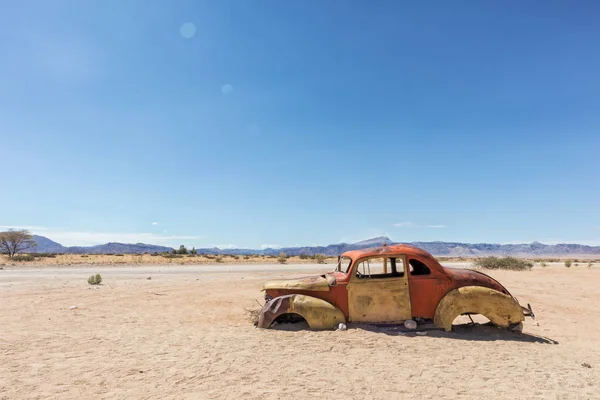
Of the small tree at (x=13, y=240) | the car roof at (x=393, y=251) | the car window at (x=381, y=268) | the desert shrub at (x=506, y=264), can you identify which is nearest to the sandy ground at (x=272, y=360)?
the car window at (x=381, y=268)

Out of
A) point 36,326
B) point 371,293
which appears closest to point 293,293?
point 371,293

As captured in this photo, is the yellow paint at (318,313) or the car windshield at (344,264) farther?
the car windshield at (344,264)

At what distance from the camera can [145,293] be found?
46.9ft

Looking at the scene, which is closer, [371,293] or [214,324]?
[371,293]

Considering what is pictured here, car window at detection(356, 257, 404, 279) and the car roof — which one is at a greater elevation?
the car roof

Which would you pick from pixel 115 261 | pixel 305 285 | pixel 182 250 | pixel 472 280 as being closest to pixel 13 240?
pixel 182 250

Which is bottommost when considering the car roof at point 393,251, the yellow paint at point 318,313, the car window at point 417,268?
the yellow paint at point 318,313

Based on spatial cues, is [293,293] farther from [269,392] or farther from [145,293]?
[145,293]

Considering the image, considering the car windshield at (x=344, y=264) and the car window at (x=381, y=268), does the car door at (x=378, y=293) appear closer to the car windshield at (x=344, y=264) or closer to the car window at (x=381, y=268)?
the car window at (x=381, y=268)

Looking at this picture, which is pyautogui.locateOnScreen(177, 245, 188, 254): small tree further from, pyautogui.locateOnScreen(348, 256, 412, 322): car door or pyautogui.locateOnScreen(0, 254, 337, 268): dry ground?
pyautogui.locateOnScreen(348, 256, 412, 322): car door

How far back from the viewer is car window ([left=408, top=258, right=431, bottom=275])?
7.41m

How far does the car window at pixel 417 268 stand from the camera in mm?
7410

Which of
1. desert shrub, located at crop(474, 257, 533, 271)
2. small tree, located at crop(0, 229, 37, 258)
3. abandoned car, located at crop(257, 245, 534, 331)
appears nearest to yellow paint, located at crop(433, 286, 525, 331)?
abandoned car, located at crop(257, 245, 534, 331)

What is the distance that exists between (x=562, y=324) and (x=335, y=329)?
6.58m
